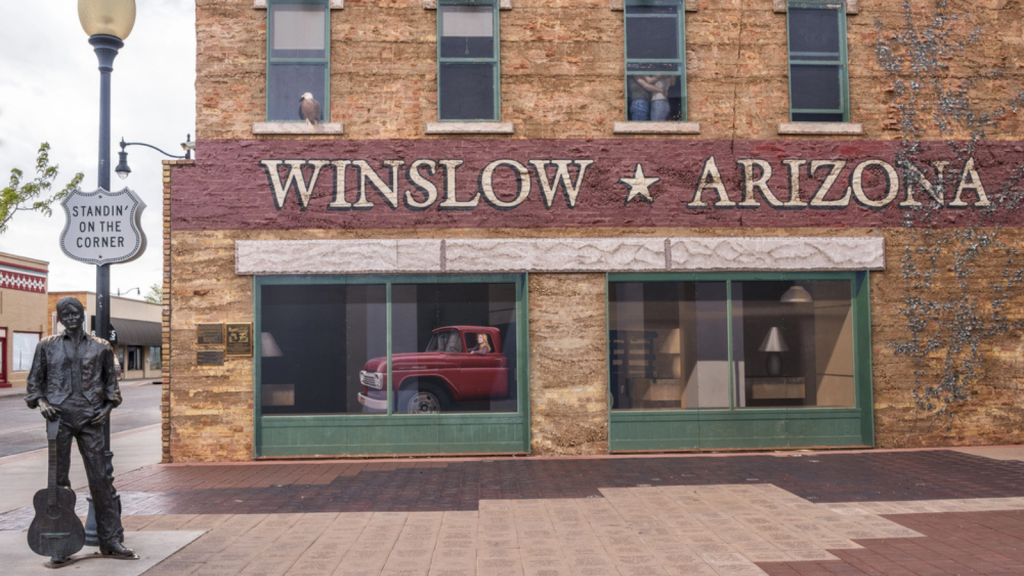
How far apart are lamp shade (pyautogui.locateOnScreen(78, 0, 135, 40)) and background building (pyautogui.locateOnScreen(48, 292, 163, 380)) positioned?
43189mm

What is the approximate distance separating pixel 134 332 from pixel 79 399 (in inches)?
1947

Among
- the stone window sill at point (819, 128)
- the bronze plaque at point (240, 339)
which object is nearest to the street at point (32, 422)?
the bronze plaque at point (240, 339)

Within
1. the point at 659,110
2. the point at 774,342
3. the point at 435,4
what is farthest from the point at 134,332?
the point at 774,342

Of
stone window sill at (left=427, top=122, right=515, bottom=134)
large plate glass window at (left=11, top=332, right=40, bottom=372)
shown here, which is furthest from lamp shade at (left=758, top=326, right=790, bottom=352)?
large plate glass window at (left=11, top=332, right=40, bottom=372)

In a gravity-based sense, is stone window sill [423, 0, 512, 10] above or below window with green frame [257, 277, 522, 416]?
above

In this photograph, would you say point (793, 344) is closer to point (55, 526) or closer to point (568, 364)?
point (568, 364)

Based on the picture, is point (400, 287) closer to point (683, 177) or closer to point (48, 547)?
point (683, 177)

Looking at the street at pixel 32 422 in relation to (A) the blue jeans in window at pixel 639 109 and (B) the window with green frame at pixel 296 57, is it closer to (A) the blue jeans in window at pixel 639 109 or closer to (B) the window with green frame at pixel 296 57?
(B) the window with green frame at pixel 296 57

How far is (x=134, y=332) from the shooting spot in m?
51.3

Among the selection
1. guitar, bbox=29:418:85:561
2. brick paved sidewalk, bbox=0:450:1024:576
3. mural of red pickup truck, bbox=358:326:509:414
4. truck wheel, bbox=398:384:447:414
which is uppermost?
mural of red pickup truck, bbox=358:326:509:414

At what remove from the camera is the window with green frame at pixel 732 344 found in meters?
11.6

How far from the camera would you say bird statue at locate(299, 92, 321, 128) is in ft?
37.7

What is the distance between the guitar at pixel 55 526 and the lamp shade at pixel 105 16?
3584 mm

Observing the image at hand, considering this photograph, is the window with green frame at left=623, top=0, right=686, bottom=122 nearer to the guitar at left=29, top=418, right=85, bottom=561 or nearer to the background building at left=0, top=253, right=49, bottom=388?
the guitar at left=29, top=418, right=85, bottom=561
